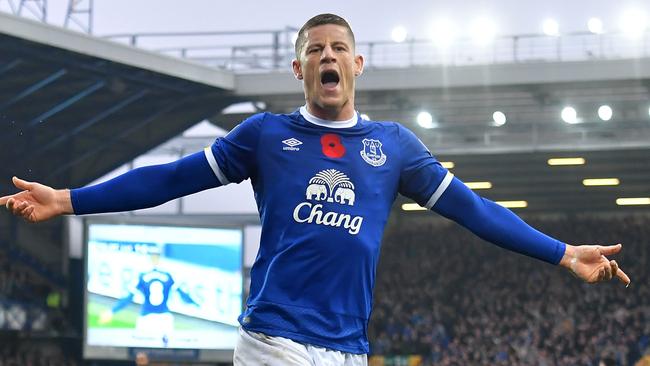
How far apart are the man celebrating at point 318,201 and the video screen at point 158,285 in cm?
2099

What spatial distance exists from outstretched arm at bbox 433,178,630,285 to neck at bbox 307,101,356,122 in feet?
1.61

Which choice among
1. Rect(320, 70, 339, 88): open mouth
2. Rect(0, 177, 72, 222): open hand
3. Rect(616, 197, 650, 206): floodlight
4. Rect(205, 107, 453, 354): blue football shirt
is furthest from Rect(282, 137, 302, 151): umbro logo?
Rect(616, 197, 650, 206): floodlight

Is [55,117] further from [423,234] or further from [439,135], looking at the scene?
[423,234]

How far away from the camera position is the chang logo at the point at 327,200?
4824 millimetres

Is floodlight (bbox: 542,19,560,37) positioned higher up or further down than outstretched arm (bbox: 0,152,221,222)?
higher up

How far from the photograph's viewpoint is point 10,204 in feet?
15.6

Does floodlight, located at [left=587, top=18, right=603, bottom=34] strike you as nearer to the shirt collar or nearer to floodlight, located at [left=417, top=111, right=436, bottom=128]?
floodlight, located at [left=417, top=111, right=436, bottom=128]

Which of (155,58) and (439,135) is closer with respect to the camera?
(155,58)

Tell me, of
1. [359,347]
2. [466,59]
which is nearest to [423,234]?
[466,59]

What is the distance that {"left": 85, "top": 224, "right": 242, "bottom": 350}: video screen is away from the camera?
2581 centimetres

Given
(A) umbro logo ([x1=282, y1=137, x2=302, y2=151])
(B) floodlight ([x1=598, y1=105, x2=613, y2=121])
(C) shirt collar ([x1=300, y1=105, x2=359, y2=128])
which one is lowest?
(A) umbro logo ([x1=282, y1=137, x2=302, y2=151])

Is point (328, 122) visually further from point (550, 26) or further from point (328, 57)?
point (550, 26)

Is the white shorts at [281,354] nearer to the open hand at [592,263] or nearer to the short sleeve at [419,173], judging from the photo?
the short sleeve at [419,173]

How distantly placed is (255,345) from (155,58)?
2071cm
